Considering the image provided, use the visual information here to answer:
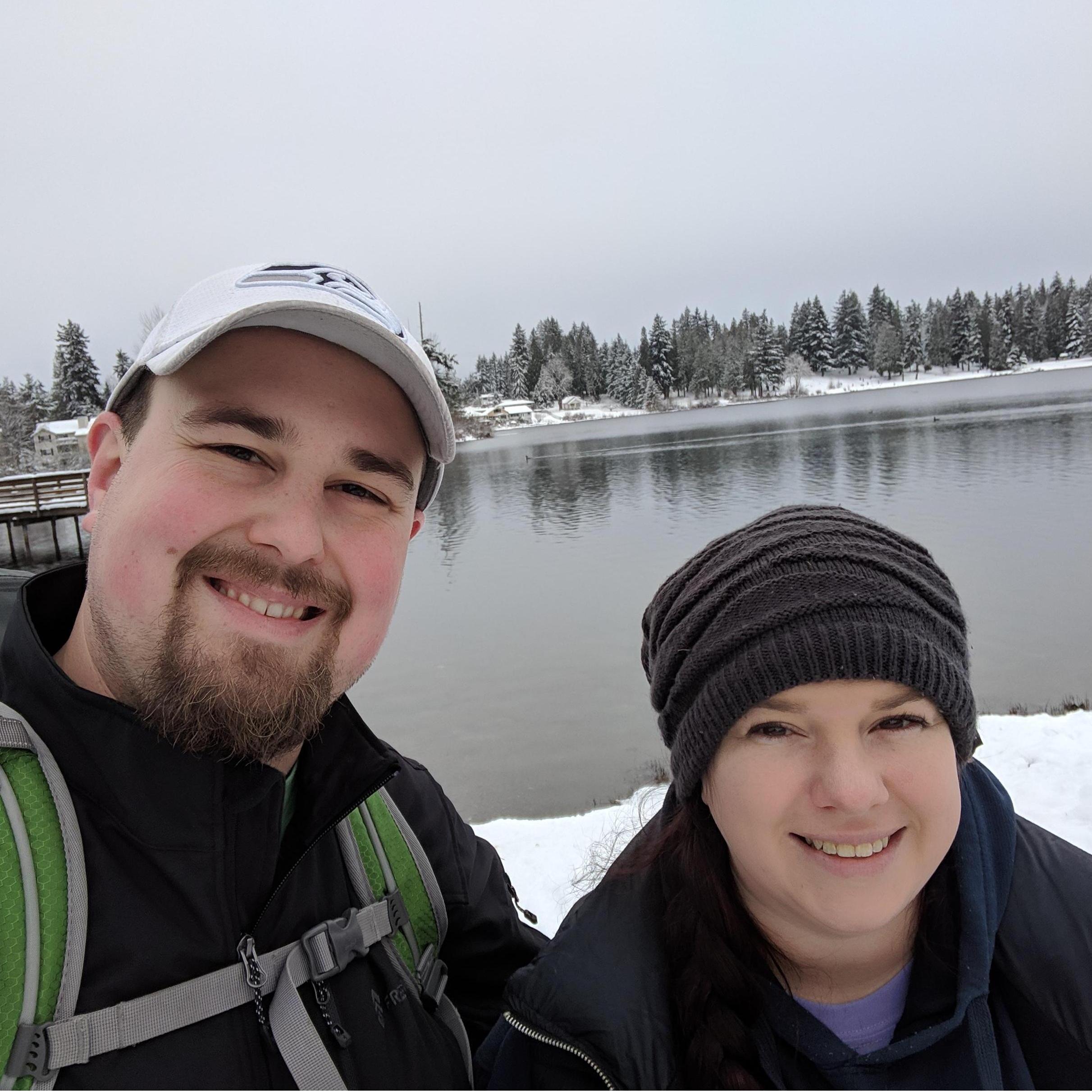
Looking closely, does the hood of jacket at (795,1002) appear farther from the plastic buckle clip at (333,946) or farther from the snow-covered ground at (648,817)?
the snow-covered ground at (648,817)

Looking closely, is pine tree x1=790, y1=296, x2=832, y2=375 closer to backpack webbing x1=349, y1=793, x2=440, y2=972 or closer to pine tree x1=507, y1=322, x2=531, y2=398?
pine tree x1=507, y1=322, x2=531, y2=398

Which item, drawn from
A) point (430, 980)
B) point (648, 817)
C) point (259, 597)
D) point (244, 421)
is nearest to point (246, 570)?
point (259, 597)

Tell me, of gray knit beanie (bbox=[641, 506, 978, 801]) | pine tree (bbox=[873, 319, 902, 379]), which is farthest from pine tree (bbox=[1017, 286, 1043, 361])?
gray knit beanie (bbox=[641, 506, 978, 801])

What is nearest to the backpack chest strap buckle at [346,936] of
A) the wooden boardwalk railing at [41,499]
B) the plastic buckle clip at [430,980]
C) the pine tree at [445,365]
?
the plastic buckle clip at [430,980]

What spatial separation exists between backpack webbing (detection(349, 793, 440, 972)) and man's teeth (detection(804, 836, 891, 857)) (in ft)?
3.12

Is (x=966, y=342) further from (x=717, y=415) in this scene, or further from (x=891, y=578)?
(x=891, y=578)

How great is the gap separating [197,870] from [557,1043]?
0.84 m

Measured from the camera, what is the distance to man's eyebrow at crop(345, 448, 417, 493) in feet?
5.17

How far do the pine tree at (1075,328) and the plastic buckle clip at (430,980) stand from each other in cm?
11219

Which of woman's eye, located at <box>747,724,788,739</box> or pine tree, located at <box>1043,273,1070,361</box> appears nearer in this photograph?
woman's eye, located at <box>747,724,788,739</box>

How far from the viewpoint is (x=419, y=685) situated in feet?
31.9

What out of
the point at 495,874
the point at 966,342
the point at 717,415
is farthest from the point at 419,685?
the point at 966,342

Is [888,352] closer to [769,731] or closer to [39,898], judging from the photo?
[769,731]

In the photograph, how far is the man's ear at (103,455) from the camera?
1609 mm
